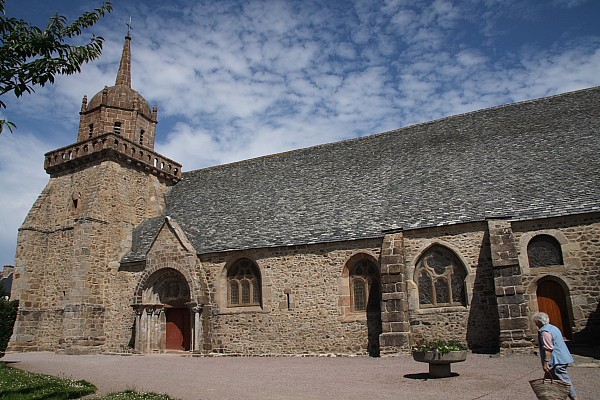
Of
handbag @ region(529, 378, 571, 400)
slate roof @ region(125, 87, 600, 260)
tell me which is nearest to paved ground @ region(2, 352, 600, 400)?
handbag @ region(529, 378, 571, 400)

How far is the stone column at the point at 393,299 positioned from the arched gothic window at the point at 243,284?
579cm

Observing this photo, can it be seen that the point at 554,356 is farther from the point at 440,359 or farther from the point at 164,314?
the point at 164,314

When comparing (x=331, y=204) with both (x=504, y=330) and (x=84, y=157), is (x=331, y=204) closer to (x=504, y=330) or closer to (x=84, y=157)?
(x=504, y=330)

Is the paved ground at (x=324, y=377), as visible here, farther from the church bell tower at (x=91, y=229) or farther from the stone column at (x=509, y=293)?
the church bell tower at (x=91, y=229)

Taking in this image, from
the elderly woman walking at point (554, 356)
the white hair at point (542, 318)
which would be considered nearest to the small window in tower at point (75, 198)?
the white hair at point (542, 318)

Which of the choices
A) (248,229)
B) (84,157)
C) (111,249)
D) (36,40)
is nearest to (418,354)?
(36,40)

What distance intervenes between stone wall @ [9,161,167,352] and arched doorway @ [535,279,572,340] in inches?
685

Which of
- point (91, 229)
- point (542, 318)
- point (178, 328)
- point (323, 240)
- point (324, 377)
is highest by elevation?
point (91, 229)

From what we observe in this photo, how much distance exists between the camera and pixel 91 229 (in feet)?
75.3

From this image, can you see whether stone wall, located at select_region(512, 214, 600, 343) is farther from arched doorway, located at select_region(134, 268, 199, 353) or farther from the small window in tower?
the small window in tower

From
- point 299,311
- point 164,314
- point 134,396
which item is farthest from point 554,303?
point 164,314

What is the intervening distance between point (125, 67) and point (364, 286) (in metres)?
19.9

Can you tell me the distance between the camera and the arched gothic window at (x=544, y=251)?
15.9 m

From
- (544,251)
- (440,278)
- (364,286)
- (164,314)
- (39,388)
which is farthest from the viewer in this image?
(164,314)
